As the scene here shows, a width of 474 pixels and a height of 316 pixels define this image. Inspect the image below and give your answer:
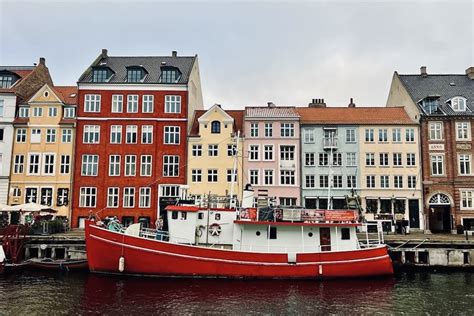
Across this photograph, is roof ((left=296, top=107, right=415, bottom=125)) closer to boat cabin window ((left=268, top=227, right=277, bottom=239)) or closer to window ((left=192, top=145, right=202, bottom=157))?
window ((left=192, top=145, right=202, bottom=157))

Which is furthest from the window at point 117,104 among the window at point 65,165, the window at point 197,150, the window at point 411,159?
the window at point 411,159

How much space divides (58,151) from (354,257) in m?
28.9

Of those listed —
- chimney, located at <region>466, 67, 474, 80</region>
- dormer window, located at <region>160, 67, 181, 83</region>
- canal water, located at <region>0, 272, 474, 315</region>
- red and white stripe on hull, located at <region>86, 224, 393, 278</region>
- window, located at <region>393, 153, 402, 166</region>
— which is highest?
chimney, located at <region>466, 67, 474, 80</region>

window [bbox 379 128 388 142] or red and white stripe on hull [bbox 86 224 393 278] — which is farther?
window [bbox 379 128 388 142]

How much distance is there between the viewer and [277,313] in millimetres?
17500

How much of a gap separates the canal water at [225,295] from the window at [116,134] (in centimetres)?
1625

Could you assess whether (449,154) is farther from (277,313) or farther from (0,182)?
(0,182)

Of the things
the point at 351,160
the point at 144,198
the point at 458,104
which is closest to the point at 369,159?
the point at 351,160

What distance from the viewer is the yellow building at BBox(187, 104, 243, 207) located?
37.6 m

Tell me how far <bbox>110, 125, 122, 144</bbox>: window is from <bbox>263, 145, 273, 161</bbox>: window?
45.7 ft

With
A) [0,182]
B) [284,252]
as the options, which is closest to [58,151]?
[0,182]

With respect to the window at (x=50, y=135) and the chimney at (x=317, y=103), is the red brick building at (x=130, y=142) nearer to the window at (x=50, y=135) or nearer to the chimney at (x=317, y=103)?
the window at (x=50, y=135)

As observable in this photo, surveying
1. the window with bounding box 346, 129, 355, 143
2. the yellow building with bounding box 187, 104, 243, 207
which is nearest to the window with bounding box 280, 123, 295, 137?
the yellow building with bounding box 187, 104, 243, 207

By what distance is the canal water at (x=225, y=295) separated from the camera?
17781 mm
